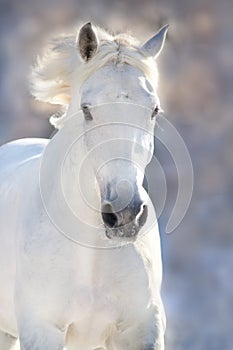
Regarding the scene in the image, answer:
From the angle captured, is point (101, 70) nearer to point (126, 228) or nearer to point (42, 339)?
point (126, 228)

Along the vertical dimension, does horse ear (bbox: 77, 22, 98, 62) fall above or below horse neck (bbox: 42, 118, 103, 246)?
above

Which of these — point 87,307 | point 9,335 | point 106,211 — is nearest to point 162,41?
point 106,211

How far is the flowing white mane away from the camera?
4496mm

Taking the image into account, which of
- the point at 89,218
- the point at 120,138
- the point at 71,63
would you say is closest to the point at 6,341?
the point at 89,218

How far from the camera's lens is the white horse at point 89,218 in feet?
13.9

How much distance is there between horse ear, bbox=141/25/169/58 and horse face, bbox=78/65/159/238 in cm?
35

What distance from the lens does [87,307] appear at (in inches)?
181

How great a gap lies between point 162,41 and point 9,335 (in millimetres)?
2798

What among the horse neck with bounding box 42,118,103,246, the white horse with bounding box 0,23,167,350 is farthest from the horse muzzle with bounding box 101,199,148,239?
the horse neck with bounding box 42,118,103,246

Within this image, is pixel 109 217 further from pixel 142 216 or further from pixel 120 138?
pixel 120 138

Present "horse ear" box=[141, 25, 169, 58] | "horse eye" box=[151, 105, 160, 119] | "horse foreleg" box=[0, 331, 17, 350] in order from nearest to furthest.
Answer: "horse eye" box=[151, 105, 160, 119] → "horse ear" box=[141, 25, 169, 58] → "horse foreleg" box=[0, 331, 17, 350]

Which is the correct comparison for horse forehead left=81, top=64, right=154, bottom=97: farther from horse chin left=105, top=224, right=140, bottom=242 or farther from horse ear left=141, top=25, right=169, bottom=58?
horse chin left=105, top=224, right=140, bottom=242

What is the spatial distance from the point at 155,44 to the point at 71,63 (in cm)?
53

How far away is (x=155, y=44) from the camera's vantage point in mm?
4824
